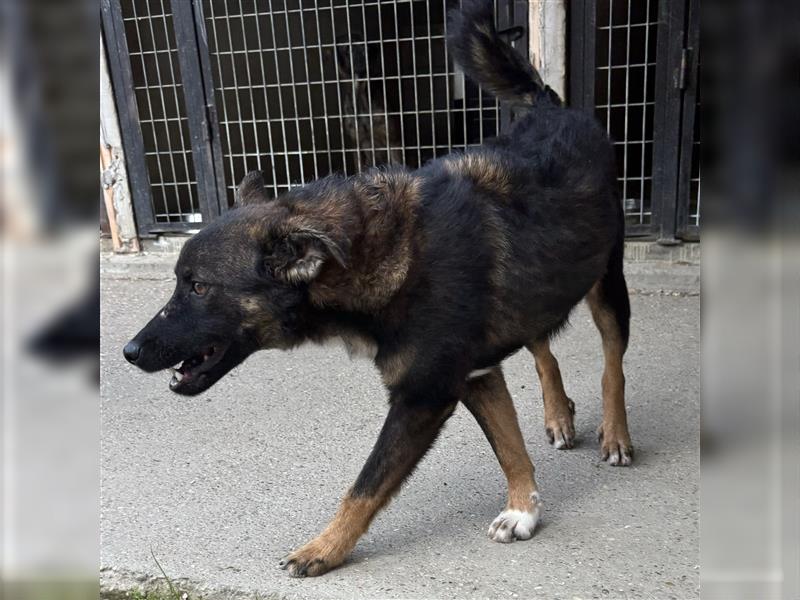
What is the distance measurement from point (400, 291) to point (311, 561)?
3.30ft

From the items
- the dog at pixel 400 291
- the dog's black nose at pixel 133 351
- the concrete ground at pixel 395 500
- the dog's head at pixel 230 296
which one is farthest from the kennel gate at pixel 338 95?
the dog's black nose at pixel 133 351

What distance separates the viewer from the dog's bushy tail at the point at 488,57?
3736 mm

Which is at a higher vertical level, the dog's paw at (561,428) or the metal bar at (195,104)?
the metal bar at (195,104)

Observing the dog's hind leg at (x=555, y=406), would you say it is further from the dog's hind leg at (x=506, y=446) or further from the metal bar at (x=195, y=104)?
the metal bar at (x=195, y=104)

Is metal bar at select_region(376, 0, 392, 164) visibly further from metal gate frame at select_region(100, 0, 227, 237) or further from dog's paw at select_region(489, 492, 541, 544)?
dog's paw at select_region(489, 492, 541, 544)

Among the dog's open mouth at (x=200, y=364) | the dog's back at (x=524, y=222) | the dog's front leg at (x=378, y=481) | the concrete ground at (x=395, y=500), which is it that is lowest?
the concrete ground at (x=395, y=500)

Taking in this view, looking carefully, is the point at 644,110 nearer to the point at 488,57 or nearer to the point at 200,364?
the point at 488,57

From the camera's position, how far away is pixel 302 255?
271 cm

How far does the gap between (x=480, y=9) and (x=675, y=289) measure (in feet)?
8.92

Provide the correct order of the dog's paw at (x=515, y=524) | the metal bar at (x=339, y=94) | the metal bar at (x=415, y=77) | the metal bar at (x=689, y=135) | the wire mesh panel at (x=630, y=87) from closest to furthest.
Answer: the dog's paw at (x=515, y=524), the metal bar at (x=689, y=135), the wire mesh panel at (x=630, y=87), the metal bar at (x=415, y=77), the metal bar at (x=339, y=94)

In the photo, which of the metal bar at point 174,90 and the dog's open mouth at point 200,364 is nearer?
the dog's open mouth at point 200,364

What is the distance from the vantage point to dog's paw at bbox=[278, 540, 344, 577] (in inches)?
112

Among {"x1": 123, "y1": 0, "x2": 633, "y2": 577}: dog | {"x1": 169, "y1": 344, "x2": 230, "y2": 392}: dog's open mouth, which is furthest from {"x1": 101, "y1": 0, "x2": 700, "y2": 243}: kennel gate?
{"x1": 169, "y1": 344, "x2": 230, "y2": 392}: dog's open mouth

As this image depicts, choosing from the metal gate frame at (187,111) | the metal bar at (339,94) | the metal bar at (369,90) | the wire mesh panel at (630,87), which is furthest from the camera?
the metal bar at (339,94)
